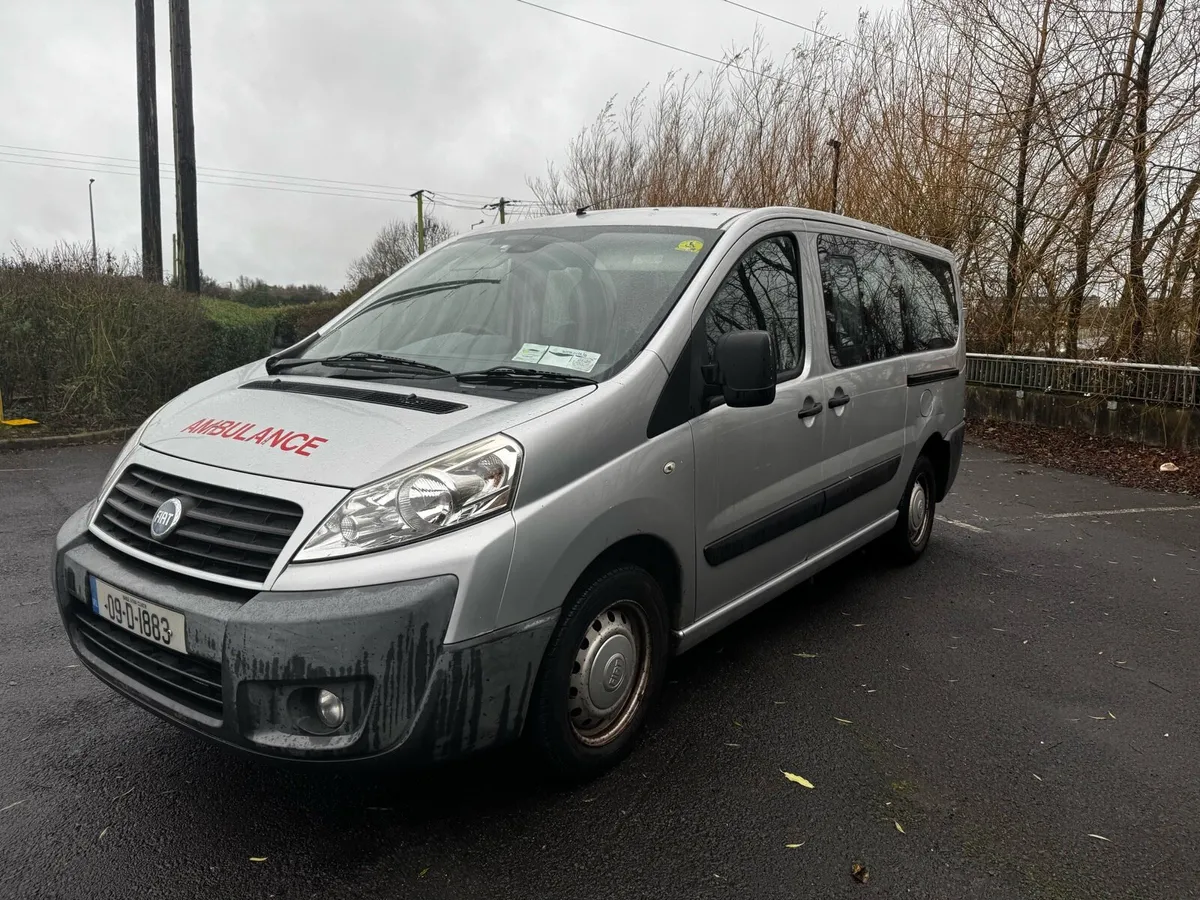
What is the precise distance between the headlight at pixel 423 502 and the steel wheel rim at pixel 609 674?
1.91ft

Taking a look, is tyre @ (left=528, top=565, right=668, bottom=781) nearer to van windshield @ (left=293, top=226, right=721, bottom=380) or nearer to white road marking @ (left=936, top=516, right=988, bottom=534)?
van windshield @ (left=293, top=226, right=721, bottom=380)

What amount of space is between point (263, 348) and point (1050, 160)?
35.7ft

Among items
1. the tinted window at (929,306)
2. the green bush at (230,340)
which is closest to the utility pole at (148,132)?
the green bush at (230,340)

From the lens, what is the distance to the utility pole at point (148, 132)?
44.6 feet

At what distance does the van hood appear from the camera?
252 cm

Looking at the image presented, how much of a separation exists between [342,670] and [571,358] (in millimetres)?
1314

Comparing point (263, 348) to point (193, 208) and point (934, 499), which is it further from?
point (934, 499)

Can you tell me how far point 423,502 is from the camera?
2441 millimetres

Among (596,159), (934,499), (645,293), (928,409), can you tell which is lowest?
(934,499)

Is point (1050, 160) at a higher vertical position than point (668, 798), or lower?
higher

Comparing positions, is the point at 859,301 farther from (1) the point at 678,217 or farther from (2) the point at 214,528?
(2) the point at 214,528

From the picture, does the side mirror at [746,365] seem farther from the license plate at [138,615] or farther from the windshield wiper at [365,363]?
the license plate at [138,615]

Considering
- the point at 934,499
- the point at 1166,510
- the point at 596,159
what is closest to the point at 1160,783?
the point at 934,499

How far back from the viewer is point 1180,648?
172 inches
